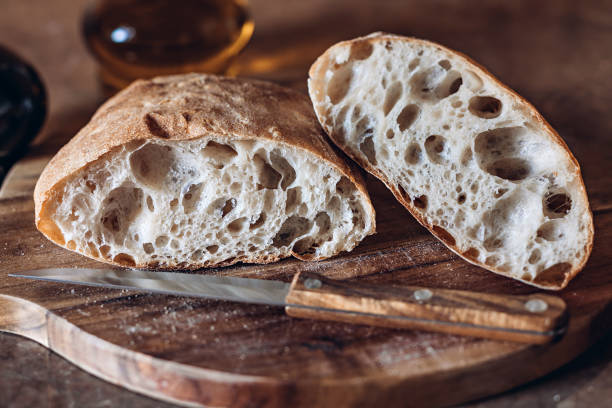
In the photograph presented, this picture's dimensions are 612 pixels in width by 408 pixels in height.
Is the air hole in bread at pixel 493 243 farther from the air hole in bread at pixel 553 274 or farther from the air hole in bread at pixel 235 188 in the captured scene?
the air hole in bread at pixel 235 188

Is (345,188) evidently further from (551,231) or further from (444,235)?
(551,231)

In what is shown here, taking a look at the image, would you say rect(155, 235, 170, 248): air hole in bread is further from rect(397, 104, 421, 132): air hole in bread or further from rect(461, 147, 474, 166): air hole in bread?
rect(461, 147, 474, 166): air hole in bread

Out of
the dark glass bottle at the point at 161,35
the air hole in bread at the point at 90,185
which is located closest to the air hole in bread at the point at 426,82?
the air hole in bread at the point at 90,185

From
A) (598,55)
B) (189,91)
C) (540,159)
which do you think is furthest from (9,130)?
(598,55)

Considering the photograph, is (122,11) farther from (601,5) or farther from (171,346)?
(601,5)

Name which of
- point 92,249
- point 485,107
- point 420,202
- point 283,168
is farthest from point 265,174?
point 485,107
